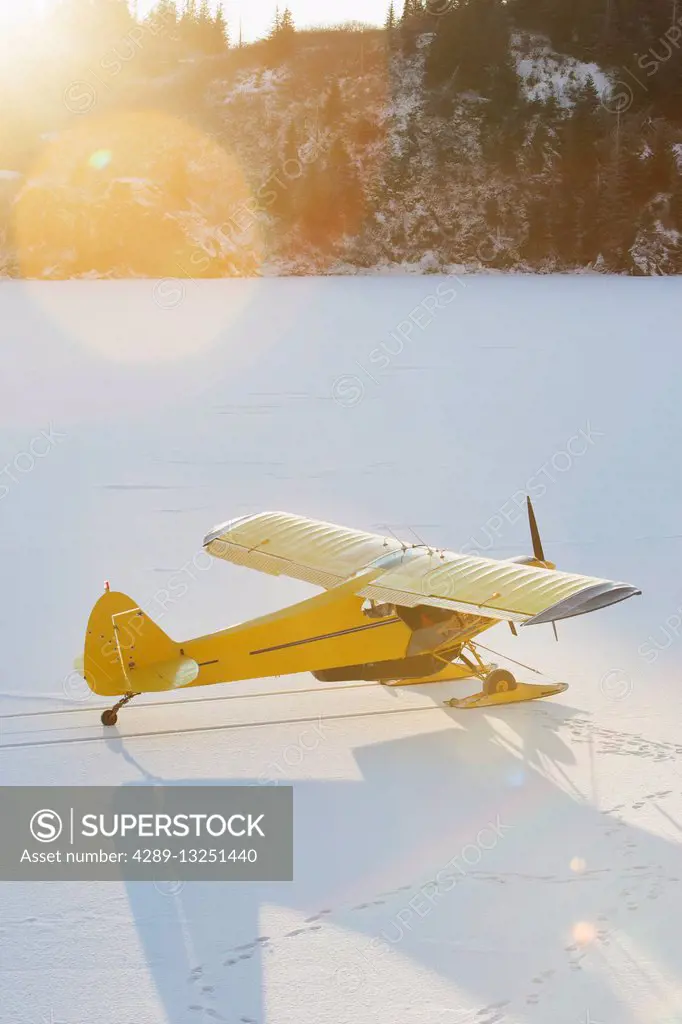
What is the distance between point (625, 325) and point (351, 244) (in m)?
66.9

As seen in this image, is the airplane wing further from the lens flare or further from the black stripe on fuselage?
the lens flare

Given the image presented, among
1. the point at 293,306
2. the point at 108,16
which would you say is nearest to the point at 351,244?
the point at 293,306

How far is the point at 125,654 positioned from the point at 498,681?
4.25 metres

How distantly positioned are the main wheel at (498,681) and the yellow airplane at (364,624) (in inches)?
0.4

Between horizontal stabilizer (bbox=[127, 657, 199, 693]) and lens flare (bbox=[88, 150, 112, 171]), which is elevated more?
horizontal stabilizer (bbox=[127, 657, 199, 693])

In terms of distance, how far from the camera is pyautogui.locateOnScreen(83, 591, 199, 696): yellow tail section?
10.3 metres

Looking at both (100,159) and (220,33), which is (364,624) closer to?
(100,159)

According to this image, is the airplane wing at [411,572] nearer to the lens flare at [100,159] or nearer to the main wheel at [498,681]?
the main wheel at [498,681]

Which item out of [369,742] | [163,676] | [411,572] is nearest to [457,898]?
[369,742]

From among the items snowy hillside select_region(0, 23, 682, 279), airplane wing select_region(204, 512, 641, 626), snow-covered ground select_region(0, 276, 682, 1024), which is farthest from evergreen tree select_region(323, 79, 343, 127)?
airplane wing select_region(204, 512, 641, 626)

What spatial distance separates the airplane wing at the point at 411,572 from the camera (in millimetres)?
10062

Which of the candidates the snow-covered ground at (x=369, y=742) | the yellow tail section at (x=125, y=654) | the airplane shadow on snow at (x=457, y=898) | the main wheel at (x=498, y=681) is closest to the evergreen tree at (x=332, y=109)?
the snow-covered ground at (x=369, y=742)

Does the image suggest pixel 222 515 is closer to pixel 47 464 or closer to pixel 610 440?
pixel 47 464

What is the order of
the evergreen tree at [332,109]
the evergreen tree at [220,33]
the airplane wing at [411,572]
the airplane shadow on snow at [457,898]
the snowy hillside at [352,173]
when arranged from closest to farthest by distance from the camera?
the airplane shadow on snow at [457,898], the airplane wing at [411,572], the snowy hillside at [352,173], the evergreen tree at [332,109], the evergreen tree at [220,33]
